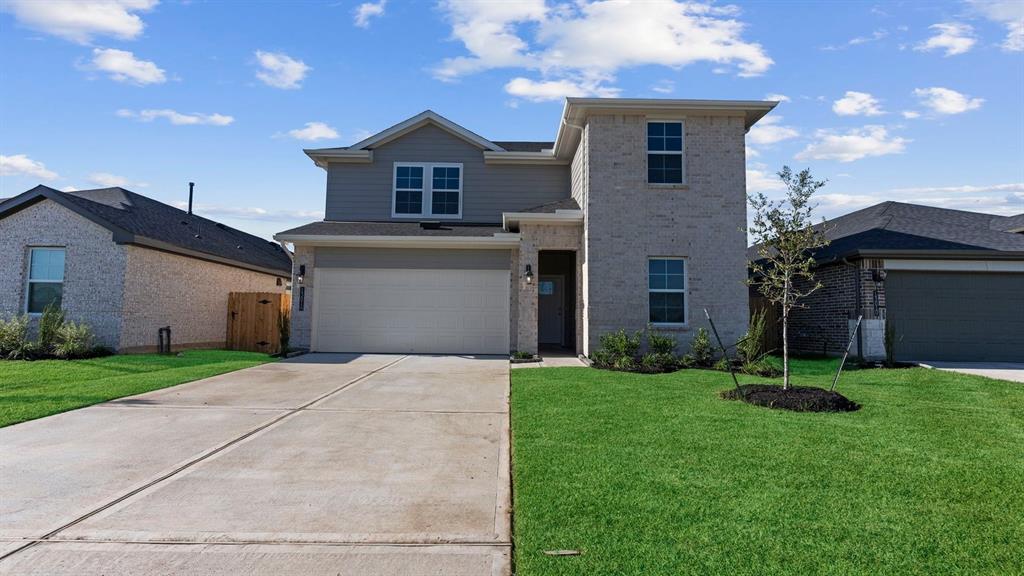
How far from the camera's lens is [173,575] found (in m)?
2.72

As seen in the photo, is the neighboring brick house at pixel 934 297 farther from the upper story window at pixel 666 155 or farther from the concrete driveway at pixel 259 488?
the concrete driveway at pixel 259 488

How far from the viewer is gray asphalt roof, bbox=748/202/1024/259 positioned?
12727mm

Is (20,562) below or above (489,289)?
below

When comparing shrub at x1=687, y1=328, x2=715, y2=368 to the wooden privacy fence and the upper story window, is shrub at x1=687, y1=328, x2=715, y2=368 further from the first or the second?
the wooden privacy fence

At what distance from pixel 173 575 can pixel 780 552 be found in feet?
10.8

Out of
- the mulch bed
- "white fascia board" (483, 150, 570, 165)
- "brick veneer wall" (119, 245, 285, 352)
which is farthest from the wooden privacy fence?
the mulch bed

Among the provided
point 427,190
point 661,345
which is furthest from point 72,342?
point 661,345

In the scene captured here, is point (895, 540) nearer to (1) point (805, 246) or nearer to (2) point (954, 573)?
(2) point (954, 573)

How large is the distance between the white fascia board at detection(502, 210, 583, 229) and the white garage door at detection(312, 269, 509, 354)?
194cm

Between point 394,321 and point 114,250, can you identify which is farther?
point 394,321

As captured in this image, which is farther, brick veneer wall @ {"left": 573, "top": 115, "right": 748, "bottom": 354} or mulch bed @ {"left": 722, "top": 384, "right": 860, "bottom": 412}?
brick veneer wall @ {"left": 573, "top": 115, "right": 748, "bottom": 354}

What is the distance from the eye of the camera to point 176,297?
14414 millimetres

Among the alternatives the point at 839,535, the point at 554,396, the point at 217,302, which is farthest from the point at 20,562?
the point at 217,302

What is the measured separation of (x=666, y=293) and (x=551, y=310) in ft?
15.3
